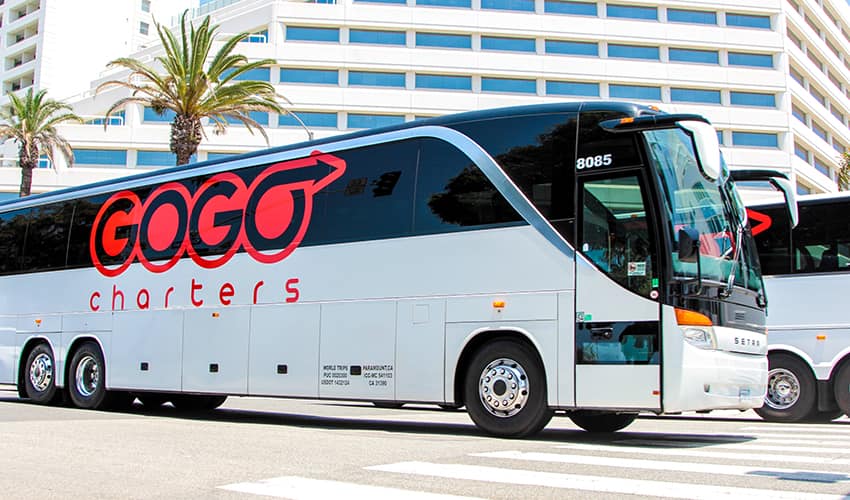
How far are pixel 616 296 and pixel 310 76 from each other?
51.6 m

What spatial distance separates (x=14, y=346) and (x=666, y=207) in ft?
43.1

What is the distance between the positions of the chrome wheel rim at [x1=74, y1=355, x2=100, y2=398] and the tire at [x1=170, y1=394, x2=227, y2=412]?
1.48 meters

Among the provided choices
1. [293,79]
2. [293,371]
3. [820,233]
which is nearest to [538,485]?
[293,371]

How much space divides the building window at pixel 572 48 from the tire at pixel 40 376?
49.7 m

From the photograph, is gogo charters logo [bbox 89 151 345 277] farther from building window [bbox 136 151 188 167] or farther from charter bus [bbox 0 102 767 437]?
building window [bbox 136 151 188 167]

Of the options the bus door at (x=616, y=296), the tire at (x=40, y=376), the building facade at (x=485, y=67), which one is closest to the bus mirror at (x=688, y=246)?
the bus door at (x=616, y=296)

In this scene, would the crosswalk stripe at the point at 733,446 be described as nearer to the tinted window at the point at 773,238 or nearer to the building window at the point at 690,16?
the tinted window at the point at 773,238

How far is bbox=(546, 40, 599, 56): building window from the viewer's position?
6056 centimetres

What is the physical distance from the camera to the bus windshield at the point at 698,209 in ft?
29.7

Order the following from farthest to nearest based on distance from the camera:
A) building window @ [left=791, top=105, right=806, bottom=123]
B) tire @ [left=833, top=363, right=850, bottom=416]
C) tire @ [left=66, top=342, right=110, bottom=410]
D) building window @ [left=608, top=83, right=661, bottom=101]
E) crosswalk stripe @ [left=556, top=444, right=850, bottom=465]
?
building window @ [left=791, top=105, right=806, bottom=123] < building window @ [left=608, top=83, right=661, bottom=101] < tire @ [left=66, top=342, right=110, bottom=410] < tire @ [left=833, top=363, right=850, bottom=416] < crosswalk stripe @ [left=556, top=444, right=850, bottom=465]

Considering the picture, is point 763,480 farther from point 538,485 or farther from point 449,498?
point 449,498

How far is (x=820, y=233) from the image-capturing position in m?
14.7

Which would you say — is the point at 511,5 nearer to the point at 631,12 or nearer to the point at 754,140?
the point at 631,12

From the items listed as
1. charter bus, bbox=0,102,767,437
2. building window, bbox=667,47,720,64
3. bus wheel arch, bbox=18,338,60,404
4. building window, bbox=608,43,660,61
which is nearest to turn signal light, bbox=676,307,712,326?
charter bus, bbox=0,102,767,437
